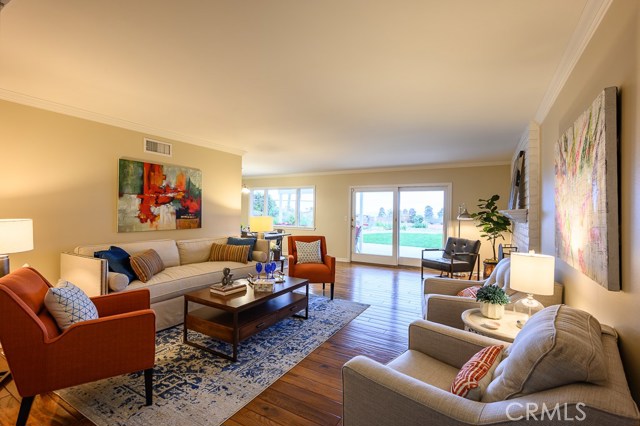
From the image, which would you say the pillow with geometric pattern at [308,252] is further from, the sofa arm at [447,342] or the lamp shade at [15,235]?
the lamp shade at [15,235]

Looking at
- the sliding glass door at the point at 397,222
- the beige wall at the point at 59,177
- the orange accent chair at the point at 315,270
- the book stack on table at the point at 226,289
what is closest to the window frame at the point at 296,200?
the sliding glass door at the point at 397,222

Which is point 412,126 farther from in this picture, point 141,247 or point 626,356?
point 141,247

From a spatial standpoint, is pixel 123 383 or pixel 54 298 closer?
pixel 54 298

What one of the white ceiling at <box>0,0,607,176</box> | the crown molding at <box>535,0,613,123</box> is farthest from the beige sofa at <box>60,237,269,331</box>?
the crown molding at <box>535,0,613,123</box>

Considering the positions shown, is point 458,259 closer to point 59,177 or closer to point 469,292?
point 469,292

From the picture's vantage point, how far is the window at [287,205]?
322 inches

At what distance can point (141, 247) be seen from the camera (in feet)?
12.2

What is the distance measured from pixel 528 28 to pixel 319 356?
286cm

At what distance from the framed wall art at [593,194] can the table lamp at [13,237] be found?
12.9 feet

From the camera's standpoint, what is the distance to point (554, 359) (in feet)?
3.05

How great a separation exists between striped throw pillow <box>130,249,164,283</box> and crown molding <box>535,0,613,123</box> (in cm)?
408

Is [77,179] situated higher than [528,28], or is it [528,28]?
[528,28]

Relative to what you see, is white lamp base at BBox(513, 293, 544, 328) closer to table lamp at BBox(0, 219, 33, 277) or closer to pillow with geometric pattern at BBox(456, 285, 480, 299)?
pillow with geometric pattern at BBox(456, 285, 480, 299)

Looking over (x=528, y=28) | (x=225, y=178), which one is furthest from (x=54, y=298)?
(x=225, y=178)
